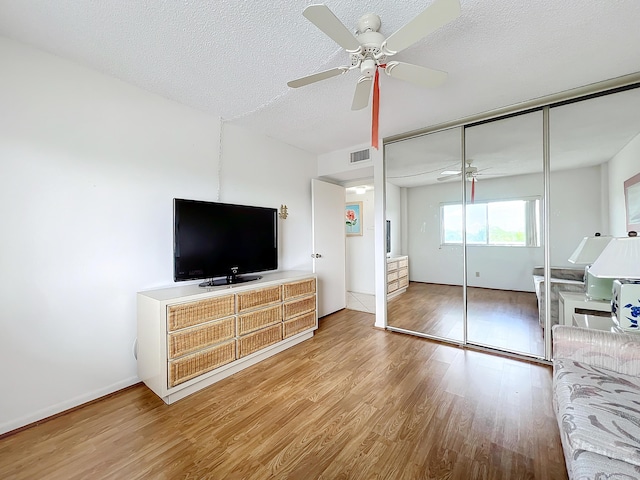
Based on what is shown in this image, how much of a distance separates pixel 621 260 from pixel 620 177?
1.27 meters

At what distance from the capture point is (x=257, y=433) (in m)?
1.64

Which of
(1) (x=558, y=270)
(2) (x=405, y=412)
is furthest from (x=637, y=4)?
(2) (x=405, y=412)

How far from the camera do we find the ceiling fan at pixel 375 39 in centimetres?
116

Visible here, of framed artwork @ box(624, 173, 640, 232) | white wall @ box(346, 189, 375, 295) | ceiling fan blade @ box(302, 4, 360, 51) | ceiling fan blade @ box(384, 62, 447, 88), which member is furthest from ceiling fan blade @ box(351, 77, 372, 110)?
white wall @ box(346, 189, 375, 295)

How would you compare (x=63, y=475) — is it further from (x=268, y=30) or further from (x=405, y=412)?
(x=268, y=30)

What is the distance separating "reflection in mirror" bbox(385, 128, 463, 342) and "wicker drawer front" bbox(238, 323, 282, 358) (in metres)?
1.60

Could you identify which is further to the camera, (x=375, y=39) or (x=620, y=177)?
(x=620, y=177)

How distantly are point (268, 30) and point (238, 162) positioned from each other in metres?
1.58

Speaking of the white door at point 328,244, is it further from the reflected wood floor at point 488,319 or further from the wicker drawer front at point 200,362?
the wicker drawer front at point 200,362

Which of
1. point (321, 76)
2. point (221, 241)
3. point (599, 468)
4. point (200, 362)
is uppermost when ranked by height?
point (321, 76)

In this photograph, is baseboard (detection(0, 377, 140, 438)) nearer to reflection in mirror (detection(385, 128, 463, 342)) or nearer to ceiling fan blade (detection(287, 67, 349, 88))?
ceiling fan blade (detection(287, 67, 349, 88))

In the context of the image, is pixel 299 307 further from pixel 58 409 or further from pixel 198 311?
pixel 58 409

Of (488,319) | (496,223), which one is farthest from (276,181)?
(488,319)

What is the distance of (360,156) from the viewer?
3709 millimetres
